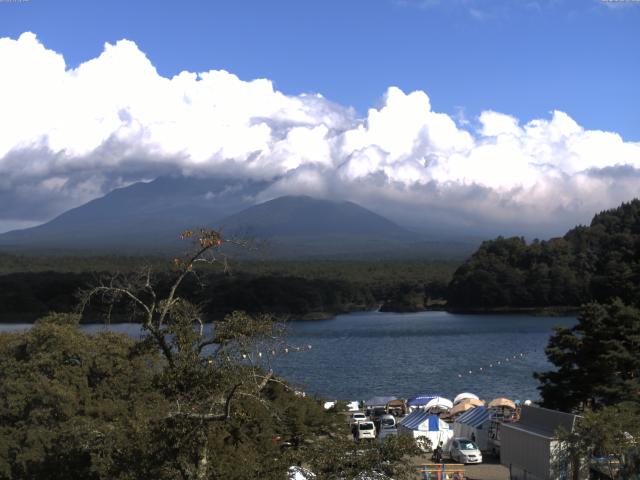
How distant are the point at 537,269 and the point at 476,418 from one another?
63023 millimetres

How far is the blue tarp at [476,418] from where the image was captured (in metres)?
18.9

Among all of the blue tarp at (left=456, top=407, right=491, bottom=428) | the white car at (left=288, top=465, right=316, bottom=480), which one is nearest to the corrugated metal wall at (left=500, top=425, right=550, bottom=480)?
the blue tarp at (left=456, top=407, right=491, bottom=428)

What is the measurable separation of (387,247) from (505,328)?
132764mm

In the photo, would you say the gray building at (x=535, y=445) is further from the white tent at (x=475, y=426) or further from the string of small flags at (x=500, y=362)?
the string of small flags at (x=500, y=362)

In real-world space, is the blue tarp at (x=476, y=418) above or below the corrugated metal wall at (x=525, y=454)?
below

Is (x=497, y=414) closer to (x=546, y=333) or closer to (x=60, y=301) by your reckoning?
(x=546, y=333)

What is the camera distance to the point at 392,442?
7168mm

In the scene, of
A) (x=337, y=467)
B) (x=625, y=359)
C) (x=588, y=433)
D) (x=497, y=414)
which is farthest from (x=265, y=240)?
(x=497, y=414)

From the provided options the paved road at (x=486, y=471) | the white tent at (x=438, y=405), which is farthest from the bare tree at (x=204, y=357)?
the white tent at (x=438, y=405)

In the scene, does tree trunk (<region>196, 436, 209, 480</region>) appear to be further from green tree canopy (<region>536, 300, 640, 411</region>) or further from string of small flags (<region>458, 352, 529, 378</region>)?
string of small flags (<region>458, 352, 529, 378</region>)

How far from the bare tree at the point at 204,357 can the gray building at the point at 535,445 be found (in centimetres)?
712

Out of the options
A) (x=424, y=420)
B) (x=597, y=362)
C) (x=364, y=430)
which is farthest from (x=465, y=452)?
(x=597, y=362)

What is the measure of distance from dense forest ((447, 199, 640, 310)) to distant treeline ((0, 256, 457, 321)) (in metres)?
6.04

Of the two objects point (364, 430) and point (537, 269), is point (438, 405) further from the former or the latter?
point (537, 269)
